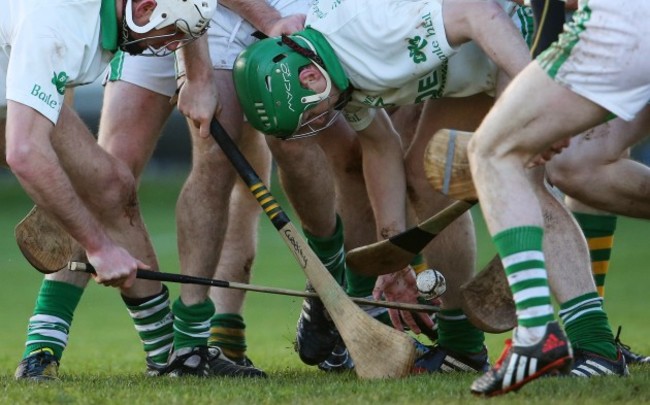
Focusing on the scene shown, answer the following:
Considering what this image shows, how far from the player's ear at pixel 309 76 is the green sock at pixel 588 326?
4.17 feet

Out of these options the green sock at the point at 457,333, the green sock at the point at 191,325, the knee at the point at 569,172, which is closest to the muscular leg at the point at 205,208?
the green sock at the point at 191,325

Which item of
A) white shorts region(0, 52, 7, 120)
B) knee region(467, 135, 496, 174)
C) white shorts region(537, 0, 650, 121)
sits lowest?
white shorts region(0, 52, 7, 120)

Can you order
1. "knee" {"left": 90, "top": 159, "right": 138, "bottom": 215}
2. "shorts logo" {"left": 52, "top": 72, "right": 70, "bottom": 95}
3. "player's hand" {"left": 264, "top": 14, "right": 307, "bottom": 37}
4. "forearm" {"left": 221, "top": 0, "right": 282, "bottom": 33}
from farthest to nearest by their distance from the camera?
1. "forearm" {"left": 221, "top": 0, "right": 282, "bottom": 33}
2. "player's hand" {"left": 264, "top": 14, "right": 307, "bottom": 37}
3. "knee" {"left": 90, "top": 159, "right": 138, "bottom": 215}
4. "shorts logo" {"left": 52, "top": 72, "right": 70, "bottom": 95}

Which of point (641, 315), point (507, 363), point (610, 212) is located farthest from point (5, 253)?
point (507, 363)

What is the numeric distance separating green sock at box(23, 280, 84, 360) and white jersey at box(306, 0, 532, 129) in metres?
1.44

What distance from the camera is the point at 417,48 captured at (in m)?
5.12

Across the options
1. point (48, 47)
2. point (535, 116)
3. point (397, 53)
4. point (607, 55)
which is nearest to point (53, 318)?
point (48, 47)

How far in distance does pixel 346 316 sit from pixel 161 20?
1.35 meters

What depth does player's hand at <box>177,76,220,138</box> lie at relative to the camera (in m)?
5.40

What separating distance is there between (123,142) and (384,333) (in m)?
1.46

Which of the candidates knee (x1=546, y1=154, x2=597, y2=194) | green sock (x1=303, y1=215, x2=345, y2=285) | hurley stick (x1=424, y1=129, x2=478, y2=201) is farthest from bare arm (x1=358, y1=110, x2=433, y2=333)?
hurley stick (x1=424, y1=129, x2=478, y2=201)

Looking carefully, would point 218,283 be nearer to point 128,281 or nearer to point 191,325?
point 191,325

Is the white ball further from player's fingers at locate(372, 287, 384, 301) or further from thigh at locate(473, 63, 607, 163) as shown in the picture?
thigh at locate(473, 63, 607, 163)

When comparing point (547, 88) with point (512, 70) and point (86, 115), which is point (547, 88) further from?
point (86, 115)
